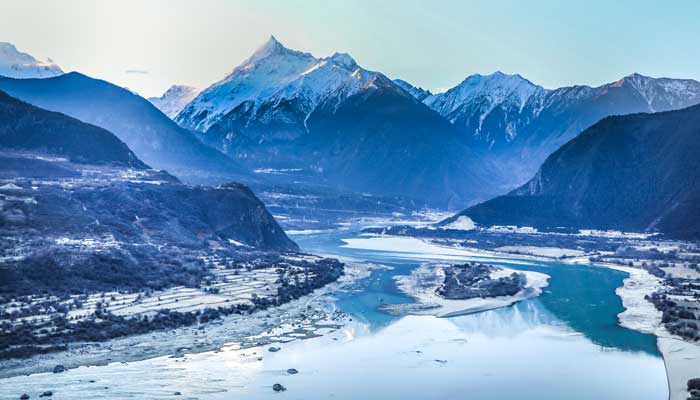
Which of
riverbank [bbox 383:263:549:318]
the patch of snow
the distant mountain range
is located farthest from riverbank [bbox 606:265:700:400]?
the patch of snow

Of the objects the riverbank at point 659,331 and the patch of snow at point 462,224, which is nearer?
the riverbank at point 659,331

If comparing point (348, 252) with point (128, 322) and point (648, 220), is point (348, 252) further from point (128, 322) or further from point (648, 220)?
point (128, 322)

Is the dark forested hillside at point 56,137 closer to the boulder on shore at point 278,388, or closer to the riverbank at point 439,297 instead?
the riverbank at point 439,297

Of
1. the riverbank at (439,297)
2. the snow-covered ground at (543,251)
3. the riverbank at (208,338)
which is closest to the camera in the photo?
the riverbank at (208,338)

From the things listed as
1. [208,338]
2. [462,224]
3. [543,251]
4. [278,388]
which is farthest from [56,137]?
[278,388]

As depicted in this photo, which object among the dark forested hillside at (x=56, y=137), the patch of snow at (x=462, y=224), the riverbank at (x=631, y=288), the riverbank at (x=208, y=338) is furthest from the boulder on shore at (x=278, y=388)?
the patch of snow at (x=462, y=224)

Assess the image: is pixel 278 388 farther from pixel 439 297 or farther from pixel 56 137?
pixel 56 137

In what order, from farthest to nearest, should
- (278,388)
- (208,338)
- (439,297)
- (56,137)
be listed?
(56,137) → (439,297) → (208,338) → (278,388)

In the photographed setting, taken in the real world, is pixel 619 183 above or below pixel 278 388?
above

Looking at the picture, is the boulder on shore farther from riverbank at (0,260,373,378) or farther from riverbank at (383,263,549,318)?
riverbank at (383,263,549,318)
